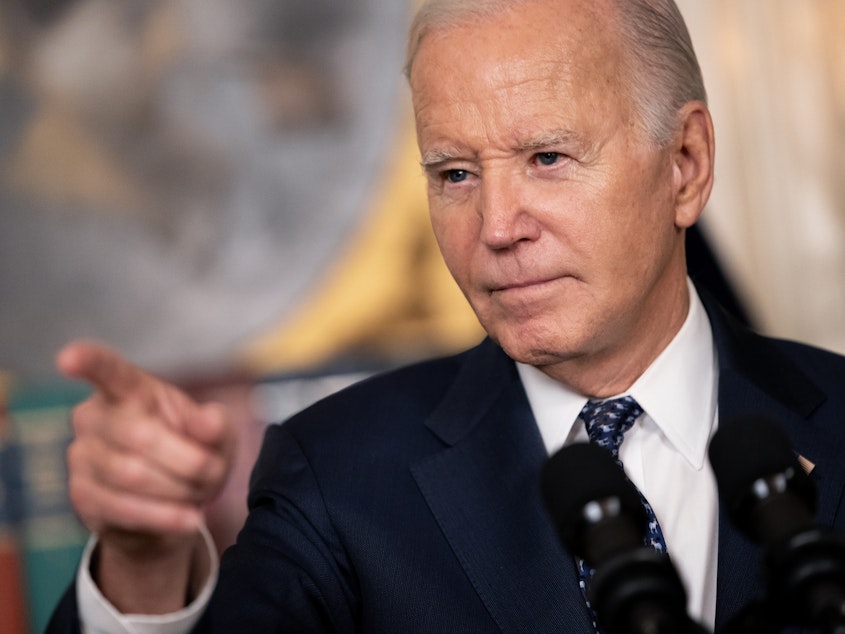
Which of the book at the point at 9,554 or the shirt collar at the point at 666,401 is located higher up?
the shirt collar at the point at 666,401

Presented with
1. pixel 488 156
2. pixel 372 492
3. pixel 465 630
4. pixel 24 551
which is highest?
pixel 488 156

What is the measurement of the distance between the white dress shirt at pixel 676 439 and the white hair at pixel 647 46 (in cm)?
45

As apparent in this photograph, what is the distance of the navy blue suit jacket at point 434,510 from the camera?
1.94 meters

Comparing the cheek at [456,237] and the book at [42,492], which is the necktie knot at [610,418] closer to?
the cheek at [456,237]

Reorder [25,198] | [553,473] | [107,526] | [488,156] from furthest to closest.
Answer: [25,198]
[488,156]
[107,526]
[553,473]

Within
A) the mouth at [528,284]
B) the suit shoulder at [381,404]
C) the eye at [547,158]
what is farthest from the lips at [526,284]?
the suit shoulder at [381,404]

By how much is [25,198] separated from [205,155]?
74 cm

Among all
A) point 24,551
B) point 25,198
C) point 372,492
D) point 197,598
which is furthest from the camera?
point 25,198

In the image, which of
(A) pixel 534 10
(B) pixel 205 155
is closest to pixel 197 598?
(A) pixel 534 10

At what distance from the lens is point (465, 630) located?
1958mm

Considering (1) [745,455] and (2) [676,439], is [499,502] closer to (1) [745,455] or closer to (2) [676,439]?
(2) [676,439]

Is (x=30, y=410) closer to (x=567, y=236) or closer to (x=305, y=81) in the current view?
(x=305, y=81)

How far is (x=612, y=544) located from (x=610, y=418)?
37.9 inches

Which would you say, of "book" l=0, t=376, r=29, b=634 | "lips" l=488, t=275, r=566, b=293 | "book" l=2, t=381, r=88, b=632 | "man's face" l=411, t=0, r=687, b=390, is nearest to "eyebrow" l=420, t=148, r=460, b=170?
"man's face" l=411, t=0, r=687, b=390
